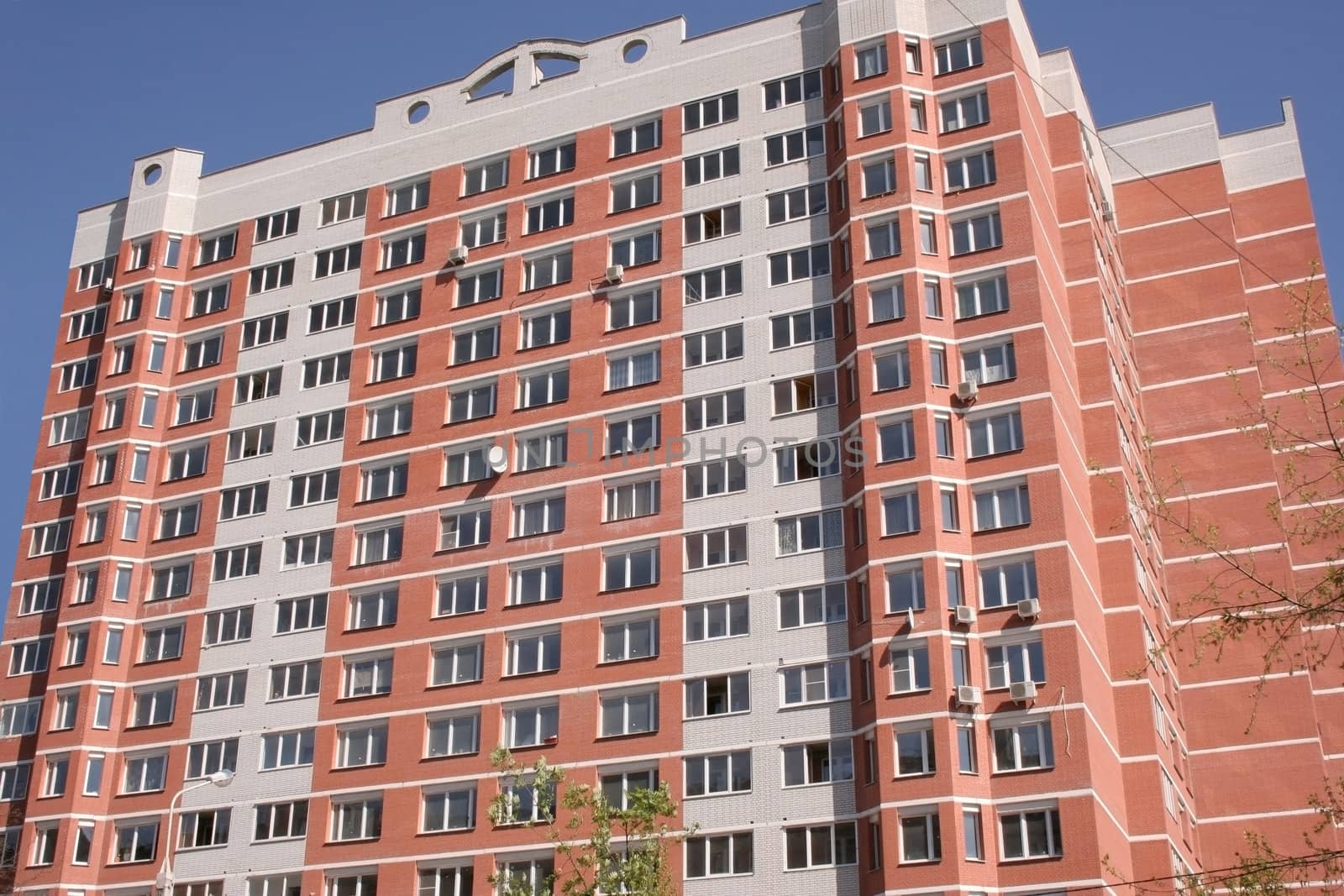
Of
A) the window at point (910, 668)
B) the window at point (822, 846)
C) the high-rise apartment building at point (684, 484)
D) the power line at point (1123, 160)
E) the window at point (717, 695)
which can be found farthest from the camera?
the power line at point (1123, 160)

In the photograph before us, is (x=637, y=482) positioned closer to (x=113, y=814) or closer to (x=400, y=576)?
(x=400, y=576)

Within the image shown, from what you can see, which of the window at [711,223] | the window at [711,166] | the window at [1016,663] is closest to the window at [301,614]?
the window at [711,223]

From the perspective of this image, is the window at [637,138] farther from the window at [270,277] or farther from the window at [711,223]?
the window at [270,277]

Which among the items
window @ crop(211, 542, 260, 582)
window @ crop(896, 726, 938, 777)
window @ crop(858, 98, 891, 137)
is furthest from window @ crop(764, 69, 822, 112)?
window @ crop(211, 542, 260, 582)

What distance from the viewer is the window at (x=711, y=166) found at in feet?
209

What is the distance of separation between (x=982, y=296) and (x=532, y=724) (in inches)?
896

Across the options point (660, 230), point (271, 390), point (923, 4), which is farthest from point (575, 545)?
point (923, 4)

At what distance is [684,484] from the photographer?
58.6 m

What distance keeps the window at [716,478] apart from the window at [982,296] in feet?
32.1

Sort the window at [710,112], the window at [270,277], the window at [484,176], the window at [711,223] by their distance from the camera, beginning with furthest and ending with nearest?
the window at [270,277]
the window at [484,176]
the window at [710,112]
the window at [711,223]

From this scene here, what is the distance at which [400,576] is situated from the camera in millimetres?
61844

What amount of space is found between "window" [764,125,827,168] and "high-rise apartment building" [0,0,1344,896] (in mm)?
397

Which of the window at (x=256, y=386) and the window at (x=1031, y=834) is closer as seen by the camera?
the window at (x=1031, y=834)

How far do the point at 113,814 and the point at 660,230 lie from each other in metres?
32.2
